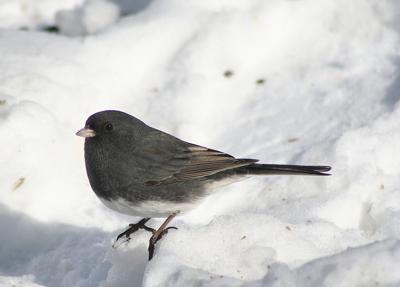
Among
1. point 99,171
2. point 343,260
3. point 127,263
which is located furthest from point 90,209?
point 343,260

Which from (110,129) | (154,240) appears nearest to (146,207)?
(154,240)

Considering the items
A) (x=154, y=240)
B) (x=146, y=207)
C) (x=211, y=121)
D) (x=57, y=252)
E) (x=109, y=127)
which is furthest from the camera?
(x=211, y=121)

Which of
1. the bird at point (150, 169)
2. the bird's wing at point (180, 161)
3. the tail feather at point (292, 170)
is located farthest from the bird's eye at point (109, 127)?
the tail feather at point (292, 170)

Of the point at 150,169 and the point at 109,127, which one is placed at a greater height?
the point at 109,127

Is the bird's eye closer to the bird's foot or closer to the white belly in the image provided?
the white belly

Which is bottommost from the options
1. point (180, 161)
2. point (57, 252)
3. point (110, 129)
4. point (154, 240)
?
point (57, 252)

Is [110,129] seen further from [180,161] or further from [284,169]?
[284,169]

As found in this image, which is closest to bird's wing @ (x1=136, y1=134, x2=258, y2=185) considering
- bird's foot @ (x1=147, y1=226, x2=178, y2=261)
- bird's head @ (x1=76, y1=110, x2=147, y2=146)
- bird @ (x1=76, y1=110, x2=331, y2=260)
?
bird @ (x1=76, y1=110, x2=331, y2=260)

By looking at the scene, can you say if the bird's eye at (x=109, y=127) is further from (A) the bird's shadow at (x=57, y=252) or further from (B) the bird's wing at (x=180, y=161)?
(A) the bird's shadow at (x=57, y=252)
